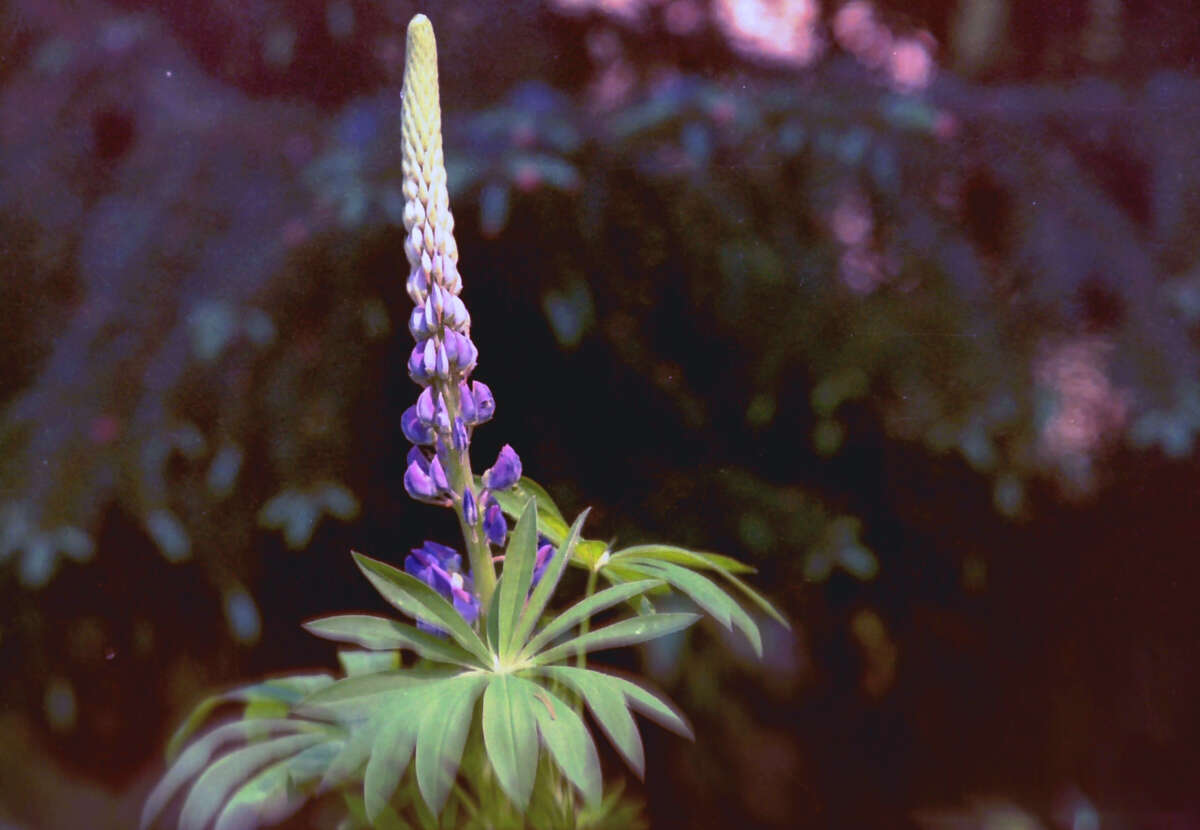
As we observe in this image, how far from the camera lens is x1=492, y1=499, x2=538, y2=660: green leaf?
0.89 m

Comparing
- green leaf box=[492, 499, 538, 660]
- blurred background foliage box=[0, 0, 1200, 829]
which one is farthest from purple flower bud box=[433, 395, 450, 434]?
blurred background foliage box=[0, 0, 1200, 829]

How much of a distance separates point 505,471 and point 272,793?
0.35 m

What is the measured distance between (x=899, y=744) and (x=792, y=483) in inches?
16.7

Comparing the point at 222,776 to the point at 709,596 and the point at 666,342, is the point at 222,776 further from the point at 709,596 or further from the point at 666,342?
the point at 666,342

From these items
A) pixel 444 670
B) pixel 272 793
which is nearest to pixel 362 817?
pixel 272 793

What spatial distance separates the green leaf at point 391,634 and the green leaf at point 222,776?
156mm

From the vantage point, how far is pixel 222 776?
95cm

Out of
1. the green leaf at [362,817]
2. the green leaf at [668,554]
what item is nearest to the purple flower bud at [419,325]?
the green leaf at [668,554]

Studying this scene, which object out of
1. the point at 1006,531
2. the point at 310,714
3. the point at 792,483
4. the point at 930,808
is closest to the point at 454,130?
the point at 792,483

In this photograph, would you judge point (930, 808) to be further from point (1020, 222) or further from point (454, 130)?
point (454, 130)

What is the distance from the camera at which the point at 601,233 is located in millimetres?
1405

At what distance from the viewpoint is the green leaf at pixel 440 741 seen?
31.3 inches

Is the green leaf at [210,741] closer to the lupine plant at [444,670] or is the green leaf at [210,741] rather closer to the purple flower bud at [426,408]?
the lupine plant at [444,670]

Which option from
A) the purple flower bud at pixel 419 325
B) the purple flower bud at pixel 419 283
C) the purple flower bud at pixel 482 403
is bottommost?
the purple flower bud at pixel 482 403
